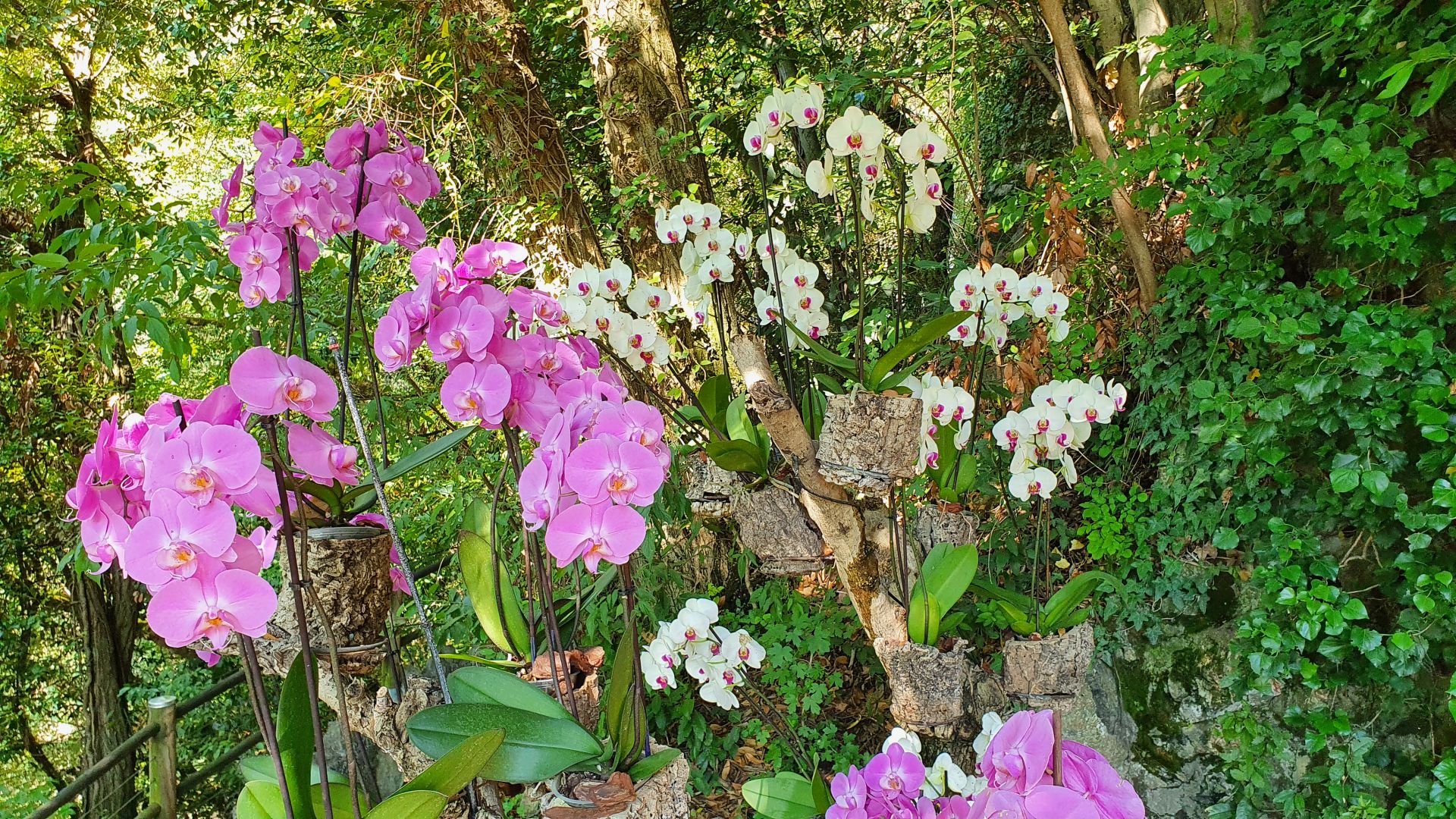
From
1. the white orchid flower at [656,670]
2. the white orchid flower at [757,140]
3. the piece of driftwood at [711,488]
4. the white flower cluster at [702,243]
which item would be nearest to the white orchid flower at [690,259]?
the white flower cluster at [702,243]

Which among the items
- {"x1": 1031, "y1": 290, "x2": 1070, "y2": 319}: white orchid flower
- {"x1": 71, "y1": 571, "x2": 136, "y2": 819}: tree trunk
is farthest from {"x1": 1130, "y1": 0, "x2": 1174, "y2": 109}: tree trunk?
{"x1": 71, "y1": 571, "x2": 136, "y2": 819}: tree trunk

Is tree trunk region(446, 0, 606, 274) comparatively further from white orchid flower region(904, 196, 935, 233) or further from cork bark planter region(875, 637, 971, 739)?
cork bark planter region(875, 637, 971, 739)

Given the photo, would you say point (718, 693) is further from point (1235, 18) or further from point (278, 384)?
point (1235, 18)

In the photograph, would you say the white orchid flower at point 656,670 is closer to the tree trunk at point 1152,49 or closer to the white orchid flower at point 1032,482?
the white orchid flower at point 1032,482

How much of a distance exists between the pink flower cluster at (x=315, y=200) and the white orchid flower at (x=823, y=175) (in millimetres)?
468

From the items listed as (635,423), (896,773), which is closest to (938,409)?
(896,773)

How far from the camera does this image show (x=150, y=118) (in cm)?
358

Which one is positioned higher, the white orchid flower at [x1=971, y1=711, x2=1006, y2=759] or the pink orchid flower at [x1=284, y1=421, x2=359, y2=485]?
the pink orchid flower at [x1=284, y1=421, x2=359, y2=485]

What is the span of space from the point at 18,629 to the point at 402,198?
4.66m

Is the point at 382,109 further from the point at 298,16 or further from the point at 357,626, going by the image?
the point at 357,626

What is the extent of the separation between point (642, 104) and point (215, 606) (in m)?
2.14

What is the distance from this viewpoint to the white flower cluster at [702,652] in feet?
3.09

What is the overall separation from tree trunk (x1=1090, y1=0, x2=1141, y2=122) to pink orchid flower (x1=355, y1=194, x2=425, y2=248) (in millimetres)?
2120

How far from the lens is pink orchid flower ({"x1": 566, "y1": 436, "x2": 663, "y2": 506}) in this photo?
0.48m
